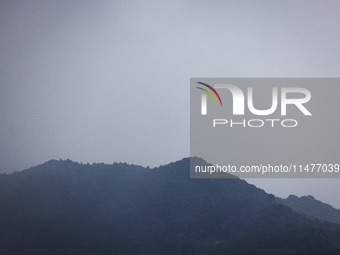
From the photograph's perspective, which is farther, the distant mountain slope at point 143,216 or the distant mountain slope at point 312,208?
the distant mountain slope at point 312,208

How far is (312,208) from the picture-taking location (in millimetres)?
18547

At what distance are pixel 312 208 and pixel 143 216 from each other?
8689mm

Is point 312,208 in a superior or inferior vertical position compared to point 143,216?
superior

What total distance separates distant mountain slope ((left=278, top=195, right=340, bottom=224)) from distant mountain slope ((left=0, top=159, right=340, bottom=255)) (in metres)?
2.73

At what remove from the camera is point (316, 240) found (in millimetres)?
13125

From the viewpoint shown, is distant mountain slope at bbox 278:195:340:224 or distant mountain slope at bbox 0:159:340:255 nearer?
distant mountain slope at bbox 0:159:340:255

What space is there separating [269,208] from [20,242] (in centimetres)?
1011

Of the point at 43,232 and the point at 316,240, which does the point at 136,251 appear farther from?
the point at 316,240

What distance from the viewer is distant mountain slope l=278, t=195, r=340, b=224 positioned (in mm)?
17953

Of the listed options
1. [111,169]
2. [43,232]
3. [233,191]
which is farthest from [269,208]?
[43,232]

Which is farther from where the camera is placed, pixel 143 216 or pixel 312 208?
pixel 312 208

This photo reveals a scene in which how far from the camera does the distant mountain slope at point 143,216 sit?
45.8ft

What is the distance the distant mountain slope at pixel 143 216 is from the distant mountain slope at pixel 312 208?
2.73m

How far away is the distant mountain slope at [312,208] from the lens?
707 inches
